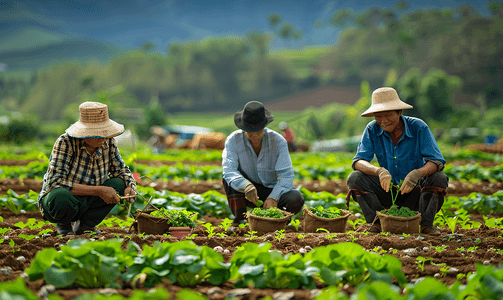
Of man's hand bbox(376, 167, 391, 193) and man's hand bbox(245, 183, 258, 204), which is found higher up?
man's hand bbox(376, 167, 391, 193)

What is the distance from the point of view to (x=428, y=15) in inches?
2837

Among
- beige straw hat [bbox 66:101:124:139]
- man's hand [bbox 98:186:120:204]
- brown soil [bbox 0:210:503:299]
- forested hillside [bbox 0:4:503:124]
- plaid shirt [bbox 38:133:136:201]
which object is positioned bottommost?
brown soil [bbox 0:210:503:299]

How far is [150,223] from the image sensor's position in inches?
131

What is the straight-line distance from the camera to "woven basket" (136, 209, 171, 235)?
331cm

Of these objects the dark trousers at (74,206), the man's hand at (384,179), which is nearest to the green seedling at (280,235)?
the man's hand at (384,179)

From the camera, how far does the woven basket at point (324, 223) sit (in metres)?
3.49

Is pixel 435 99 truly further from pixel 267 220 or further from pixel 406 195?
pixel 267 220

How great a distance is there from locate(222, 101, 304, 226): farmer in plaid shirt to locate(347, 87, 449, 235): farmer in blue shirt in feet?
1.89

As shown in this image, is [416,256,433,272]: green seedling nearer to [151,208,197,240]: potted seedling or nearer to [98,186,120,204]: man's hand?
[151,208,197,240]: potted seedling

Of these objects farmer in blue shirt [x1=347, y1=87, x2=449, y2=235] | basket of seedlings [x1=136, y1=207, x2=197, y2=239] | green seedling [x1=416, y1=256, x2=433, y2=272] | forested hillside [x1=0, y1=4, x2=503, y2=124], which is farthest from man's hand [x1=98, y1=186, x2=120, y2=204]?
forested hillside [x1=0, y1=4, x2=503, y2=124]

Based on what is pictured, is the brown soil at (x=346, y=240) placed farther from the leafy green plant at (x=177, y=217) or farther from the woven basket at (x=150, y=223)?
the woven basket at (x=150, y=223)

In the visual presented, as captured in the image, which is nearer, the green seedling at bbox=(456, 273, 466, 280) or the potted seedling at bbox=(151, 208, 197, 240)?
the green seedling at bbox=(456, 273, 466, 280)

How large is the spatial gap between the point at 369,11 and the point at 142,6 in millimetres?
103127

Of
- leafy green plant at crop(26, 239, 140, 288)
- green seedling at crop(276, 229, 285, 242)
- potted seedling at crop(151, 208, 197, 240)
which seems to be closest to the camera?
leafy green plant at crop(26, 239, 140, 288)
